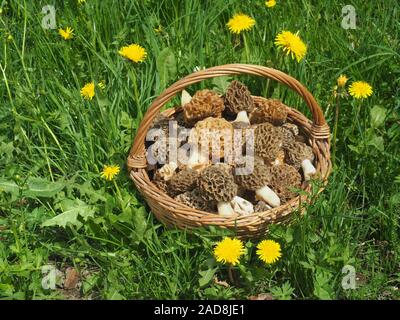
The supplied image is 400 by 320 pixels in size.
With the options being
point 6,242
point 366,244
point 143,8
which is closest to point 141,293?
point 6,242

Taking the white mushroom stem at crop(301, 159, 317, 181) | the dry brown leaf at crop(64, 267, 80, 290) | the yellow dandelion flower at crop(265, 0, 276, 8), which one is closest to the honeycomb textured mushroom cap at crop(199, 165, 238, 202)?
the white mushroom stem at crop(301, 159, 317, 181)

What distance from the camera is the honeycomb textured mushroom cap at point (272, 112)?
2.56 metres

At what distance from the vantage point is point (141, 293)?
218 centimetres

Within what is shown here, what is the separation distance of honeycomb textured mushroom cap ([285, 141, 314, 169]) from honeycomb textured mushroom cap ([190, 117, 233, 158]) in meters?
0.26

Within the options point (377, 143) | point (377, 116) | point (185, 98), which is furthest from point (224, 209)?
point (377, 116)

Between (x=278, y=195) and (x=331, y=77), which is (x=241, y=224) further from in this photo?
(x=331, y=77)

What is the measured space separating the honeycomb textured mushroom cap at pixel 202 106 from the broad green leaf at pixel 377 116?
66 centimetres

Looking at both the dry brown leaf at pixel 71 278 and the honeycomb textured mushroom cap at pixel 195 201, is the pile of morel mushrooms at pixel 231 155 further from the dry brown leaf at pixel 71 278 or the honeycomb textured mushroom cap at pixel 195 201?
the dry brown leaf at pixel 71 278

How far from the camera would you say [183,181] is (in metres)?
2.38

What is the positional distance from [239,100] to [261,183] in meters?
0.46

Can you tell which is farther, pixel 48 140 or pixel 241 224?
pixel 48 140

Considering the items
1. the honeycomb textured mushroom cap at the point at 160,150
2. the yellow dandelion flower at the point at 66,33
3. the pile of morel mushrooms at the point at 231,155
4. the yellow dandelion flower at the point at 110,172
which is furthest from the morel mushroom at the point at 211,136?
the yellow dandelion flower at the point at 66,33
